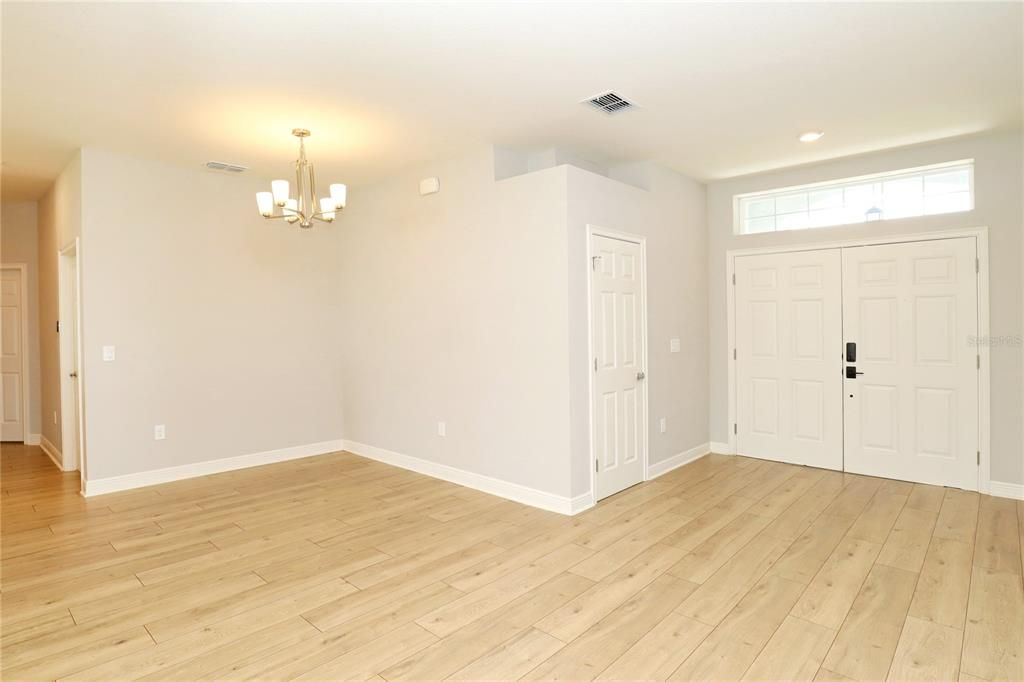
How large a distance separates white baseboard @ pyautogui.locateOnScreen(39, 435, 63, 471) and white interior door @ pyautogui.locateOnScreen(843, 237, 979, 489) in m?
7.79

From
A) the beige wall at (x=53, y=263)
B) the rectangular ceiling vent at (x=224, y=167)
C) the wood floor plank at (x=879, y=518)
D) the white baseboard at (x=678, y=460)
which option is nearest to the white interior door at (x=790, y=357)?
the white baseboard at (x=678, y=460)

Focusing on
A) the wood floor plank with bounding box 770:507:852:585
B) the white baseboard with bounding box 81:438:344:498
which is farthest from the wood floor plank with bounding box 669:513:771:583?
the white baseboard with bounding box 81:438:344:498

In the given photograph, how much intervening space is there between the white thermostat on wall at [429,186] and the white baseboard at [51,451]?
459cm

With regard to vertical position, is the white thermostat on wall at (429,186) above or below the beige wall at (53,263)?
above

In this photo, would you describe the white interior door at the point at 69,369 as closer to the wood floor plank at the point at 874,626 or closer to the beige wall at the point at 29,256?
the beige wall at the point at 29,256

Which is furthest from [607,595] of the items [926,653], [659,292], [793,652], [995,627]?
[659,292]

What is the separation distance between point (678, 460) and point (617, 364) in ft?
4.75

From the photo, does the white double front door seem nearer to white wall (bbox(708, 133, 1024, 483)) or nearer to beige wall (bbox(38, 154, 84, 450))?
white wall (bbox(708, 133, 1024, 483))

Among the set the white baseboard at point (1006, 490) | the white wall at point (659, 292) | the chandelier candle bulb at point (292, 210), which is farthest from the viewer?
the white baseboard at point (1006, 490)

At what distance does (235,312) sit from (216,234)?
769 millimetres

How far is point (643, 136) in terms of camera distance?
4477 mm

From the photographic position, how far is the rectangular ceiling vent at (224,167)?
5.04 m

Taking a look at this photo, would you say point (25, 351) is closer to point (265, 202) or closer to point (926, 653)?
point (265, 202)

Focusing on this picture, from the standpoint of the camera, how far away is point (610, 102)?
3768 millimetres
